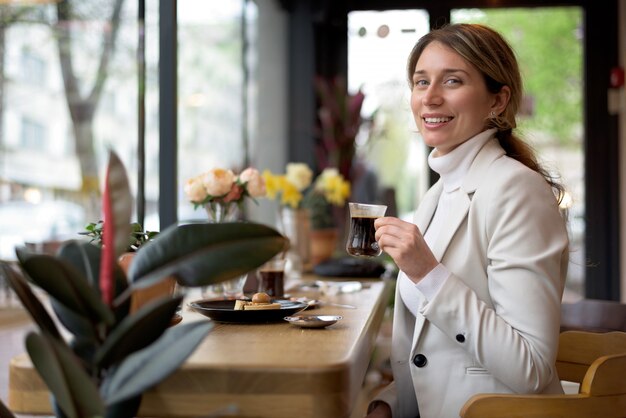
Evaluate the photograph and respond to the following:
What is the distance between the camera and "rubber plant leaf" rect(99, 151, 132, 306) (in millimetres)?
1207

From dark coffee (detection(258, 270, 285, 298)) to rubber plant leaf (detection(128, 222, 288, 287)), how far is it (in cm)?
146

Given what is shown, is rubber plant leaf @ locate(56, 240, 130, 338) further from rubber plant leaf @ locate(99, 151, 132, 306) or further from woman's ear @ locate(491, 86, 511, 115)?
woman's ear @ locate(491, 86, 511, 115)

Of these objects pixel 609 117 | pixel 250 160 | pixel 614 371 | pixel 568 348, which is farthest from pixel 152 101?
pixel 609 117

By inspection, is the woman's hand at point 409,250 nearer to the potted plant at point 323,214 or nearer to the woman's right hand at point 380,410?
the woman's right hand at point 380,410

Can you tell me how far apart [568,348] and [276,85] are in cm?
453

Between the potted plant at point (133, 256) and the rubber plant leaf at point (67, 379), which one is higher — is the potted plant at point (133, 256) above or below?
above

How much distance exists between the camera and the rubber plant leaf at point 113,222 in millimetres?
1207

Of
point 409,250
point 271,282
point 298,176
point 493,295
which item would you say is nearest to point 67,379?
point 409,250

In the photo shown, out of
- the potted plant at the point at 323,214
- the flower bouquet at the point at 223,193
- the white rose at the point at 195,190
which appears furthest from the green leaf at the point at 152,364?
the potted plant at the point at 323,214

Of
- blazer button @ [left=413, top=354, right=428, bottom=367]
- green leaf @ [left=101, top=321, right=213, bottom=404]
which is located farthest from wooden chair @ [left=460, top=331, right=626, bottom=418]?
green leaf @ [left=101, top=321, right=213, bottom=404]

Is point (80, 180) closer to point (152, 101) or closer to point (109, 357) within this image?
point (152, 101)

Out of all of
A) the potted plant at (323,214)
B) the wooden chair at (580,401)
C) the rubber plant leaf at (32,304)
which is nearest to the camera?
the rubber plant leaf at (32,304)

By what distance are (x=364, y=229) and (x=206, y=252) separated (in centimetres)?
94

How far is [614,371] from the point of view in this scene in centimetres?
178
